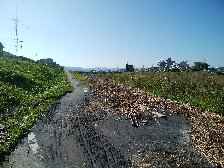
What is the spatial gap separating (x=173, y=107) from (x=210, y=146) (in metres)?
10.9

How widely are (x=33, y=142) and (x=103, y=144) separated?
3.81m

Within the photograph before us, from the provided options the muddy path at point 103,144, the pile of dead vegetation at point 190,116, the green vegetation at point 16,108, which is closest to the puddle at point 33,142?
the muddy path at point 103,144

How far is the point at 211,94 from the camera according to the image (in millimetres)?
36812

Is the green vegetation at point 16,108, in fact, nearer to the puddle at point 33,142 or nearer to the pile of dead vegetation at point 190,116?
the puddle at point 33,142

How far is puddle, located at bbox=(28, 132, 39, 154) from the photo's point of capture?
15.8m

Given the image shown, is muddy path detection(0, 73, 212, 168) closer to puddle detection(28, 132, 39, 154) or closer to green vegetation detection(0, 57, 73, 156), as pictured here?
puddle detection(28, 132, 39, 154)

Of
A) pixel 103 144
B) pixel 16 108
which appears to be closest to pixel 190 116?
pixel 103 144

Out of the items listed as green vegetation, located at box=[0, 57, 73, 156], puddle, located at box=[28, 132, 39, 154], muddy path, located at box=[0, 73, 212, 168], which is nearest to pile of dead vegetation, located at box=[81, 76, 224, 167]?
muddy path, located at box=[0, 73, 212, 168]

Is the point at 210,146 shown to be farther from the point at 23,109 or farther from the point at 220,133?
the point at 23,109

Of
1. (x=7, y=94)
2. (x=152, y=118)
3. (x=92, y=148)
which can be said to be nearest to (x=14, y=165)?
(x=92, y=148)

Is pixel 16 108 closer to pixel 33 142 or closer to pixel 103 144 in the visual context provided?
pixel 33 142

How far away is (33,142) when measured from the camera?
16828 millimetres

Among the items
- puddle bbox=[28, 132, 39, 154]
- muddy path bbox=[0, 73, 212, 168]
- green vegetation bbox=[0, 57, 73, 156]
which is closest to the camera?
muddy path bbox=[0, 73, 212, 168]

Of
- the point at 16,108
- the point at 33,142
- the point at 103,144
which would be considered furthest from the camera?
the point at 16,108
